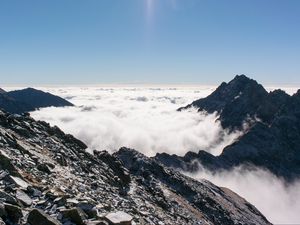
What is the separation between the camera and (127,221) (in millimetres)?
23188

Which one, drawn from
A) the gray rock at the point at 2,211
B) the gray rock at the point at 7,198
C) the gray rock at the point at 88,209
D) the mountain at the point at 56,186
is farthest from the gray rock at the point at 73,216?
the gray rock at the point at 2,211

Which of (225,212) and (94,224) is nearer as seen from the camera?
(94,224)

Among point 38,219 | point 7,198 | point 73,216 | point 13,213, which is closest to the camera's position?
point 38,219

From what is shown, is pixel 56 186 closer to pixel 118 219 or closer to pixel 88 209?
pixel 88 209

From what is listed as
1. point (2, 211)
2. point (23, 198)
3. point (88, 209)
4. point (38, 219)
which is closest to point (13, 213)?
point (2, 211)

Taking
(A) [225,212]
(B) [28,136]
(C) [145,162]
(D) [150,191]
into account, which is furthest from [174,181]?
(B) [28,136]

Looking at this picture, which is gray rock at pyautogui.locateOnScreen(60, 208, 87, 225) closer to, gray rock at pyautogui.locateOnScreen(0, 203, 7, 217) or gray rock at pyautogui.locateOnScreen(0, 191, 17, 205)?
gray rock at pyautogui.locateOnScreen(0, 191, 17, 205)

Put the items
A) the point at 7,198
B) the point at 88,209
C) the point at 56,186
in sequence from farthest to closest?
the point at 56,186, the point at 88,209, the point at 7,198

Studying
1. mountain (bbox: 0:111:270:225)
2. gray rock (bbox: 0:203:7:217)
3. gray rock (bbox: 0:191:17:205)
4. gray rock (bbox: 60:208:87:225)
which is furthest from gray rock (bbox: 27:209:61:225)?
gray rock (bbox: 0:191:17:205)

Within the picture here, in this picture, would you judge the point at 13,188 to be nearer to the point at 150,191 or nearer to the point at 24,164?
the point at 24,164

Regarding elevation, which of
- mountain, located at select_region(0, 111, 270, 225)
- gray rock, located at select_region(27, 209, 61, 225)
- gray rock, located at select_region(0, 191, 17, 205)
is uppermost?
gray rock, located at select_region(0, 191, 17, 205)

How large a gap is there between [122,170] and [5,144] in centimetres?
3965

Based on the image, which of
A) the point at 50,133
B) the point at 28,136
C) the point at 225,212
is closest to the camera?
the point at 28,136

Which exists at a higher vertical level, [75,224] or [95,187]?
[75,224]
